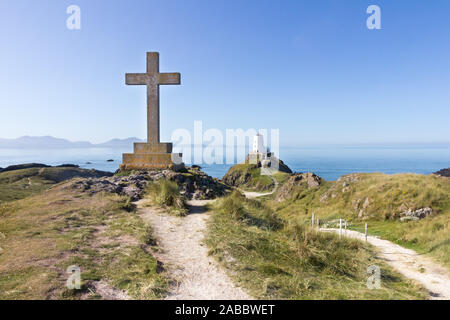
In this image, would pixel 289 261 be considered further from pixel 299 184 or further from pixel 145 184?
pixel 299 184

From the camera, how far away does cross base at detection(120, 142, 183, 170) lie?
13.2 m

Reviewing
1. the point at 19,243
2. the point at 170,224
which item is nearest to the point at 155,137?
the point at 170,224

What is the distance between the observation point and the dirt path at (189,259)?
4.10 metres

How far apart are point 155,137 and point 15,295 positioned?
1037cm

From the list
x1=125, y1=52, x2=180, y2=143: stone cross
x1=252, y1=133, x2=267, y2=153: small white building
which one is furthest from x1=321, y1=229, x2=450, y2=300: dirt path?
x1=252, y1=133, x2=267, y2=153: small white building

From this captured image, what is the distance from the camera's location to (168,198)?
9.30 metres

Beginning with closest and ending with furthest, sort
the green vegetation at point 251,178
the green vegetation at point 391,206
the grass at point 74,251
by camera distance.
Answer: the grass at point 74,251, the green vegetation at point 391,206, the green vegetation at point 251,178

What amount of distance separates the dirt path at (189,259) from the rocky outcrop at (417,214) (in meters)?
13.4

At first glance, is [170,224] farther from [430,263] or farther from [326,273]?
[430,263]

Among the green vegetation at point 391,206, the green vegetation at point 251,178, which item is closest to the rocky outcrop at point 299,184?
the green vegetation at point 391,206

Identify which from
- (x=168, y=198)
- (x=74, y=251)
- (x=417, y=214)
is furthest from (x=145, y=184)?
(x=417, y=214)

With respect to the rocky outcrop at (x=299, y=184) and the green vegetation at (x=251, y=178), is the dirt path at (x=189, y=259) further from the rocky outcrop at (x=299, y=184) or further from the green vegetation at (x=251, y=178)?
the green vegetation at (x=251, y=178)

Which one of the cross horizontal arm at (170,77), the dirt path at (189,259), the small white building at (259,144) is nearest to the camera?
the dirt path at (189,259)

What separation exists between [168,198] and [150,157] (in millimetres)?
4746
